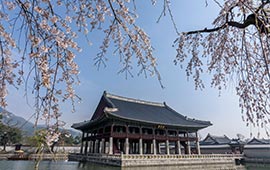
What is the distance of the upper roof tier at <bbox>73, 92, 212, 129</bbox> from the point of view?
24763mm

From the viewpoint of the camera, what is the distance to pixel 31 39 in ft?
7.29

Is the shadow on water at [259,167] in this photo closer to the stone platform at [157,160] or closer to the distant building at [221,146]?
the stone platform at [157,160]

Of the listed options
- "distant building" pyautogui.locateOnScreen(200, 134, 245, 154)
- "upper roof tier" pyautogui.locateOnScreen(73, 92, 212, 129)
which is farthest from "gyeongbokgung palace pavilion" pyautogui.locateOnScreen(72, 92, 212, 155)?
"distant building" pyautogui.locateOnScreen(200, 134, 245, 154)

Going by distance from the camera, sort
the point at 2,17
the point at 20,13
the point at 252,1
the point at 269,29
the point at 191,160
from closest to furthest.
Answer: the point at 20,13, the point at 269,29, the point at 2,17, the point at 252,1, the point at 191,160

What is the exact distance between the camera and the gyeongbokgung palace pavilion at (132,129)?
22.6 m

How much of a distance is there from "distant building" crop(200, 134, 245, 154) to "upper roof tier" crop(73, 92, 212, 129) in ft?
25.4

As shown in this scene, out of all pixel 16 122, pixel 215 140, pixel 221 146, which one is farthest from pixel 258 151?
pixel 16 122

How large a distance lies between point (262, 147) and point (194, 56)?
31.2m

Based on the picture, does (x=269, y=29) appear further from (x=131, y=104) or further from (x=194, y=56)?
(x=131, y=104)

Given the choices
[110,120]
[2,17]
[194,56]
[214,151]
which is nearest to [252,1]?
[194,56]

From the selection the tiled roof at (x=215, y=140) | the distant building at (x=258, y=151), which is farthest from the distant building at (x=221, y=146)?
the distant building at (x=258, y=151)

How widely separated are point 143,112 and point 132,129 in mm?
3621

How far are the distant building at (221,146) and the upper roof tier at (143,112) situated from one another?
25.4ft

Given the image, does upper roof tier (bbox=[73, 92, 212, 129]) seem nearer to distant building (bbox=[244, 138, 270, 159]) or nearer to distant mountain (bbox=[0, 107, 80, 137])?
distant building (bbox=[244, 138, 270, 159])
